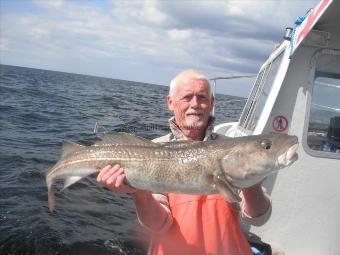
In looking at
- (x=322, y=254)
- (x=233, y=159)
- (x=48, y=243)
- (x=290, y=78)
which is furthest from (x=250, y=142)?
(x=48, y=243)

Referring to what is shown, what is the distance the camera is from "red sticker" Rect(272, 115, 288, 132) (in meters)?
5.87

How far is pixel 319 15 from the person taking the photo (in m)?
4.77

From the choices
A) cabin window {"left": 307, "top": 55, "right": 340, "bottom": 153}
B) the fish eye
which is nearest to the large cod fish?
the fish eye

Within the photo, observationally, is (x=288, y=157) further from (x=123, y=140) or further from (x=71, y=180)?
(x=71, y=180)

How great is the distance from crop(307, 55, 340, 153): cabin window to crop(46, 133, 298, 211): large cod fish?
2.80 m

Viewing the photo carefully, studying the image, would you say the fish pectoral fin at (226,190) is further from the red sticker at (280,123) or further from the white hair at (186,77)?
the red sticker at (280,123)

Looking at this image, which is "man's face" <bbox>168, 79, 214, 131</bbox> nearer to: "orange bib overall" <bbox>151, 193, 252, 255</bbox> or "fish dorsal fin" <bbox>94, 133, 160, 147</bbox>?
"fish dorsal fin" <bbox>94, 133, 160, 147</bbox>

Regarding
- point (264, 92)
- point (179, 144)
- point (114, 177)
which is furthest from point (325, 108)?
point (114, 177)

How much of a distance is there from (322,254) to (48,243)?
15.0 feet

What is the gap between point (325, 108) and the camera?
6.04m

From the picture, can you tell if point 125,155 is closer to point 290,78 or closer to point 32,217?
point 290,78

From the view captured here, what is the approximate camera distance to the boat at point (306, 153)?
584 cm

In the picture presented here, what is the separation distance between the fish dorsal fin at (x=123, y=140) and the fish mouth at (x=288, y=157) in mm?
1191

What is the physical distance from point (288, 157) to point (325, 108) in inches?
123
